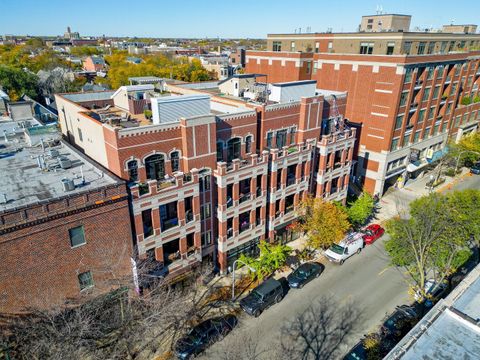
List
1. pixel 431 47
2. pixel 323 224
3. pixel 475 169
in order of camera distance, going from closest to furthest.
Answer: pixel 323 224, pixel 431 47, pixel 475 169

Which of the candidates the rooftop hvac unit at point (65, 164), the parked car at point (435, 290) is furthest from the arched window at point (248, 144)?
the parked car at point (435, 290)

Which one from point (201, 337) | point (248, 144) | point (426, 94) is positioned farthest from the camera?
point (426, 94)

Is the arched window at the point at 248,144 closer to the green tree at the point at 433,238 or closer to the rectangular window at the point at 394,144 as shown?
the green tree at the point at 433,238

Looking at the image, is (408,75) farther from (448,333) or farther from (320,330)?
(448,333)

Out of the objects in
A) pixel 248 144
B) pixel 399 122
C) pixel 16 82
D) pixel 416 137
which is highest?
pixel 16 82

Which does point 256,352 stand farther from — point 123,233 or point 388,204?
point 388,204

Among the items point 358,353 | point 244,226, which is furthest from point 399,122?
point 358,353

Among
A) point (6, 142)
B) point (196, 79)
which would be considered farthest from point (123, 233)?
point (196, 79)
